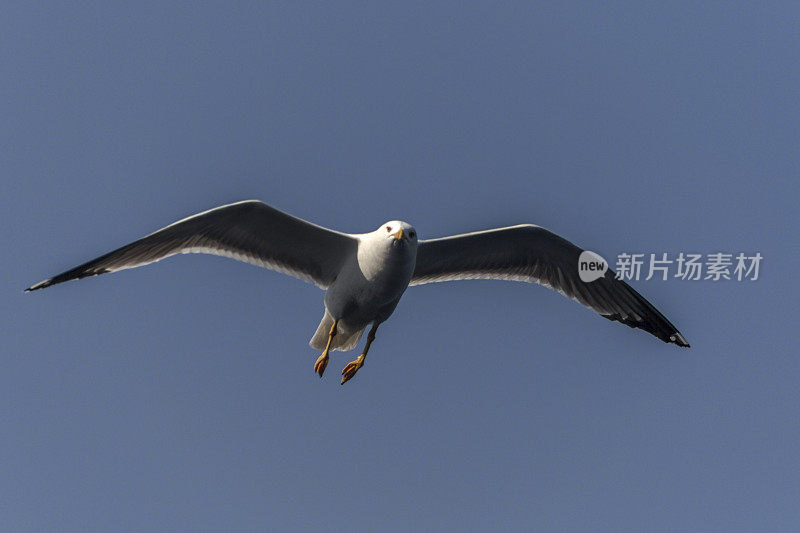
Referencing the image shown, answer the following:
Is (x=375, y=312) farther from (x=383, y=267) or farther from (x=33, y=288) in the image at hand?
(x=33, y=288)

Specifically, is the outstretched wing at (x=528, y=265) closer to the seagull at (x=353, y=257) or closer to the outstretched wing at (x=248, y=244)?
the seagull at (x=353, y=257)

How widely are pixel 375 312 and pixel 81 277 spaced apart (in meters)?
3.60

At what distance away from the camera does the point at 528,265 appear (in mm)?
13203

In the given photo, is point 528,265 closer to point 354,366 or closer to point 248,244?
point 354,366

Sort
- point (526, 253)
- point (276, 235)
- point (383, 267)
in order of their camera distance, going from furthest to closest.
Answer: point (526, 253) < point (276, 235) < point (383, 267)

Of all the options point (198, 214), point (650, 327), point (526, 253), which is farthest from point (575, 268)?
point (198, 214)

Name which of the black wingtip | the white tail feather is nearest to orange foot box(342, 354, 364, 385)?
the white tail feather

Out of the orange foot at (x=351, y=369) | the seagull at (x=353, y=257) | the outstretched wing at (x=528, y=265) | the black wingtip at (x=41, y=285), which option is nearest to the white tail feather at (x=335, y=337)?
the seagull at (x=353, y=257)

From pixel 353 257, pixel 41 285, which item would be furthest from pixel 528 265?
pixel 41 285

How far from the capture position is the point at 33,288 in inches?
468

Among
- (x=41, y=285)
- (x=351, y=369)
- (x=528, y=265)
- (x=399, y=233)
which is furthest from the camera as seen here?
(x=528, y=265)

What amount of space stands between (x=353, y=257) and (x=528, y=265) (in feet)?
8.33

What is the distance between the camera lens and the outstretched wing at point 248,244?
38.7ft

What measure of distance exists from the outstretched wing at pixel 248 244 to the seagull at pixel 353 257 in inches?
0.5
